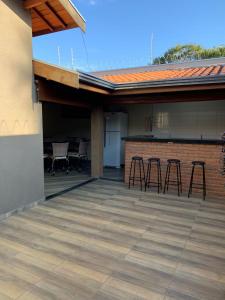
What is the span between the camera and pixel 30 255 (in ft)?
9.24

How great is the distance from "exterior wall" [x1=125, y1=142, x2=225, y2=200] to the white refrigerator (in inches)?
89.2

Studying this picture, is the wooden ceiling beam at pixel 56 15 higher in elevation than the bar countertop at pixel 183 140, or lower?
higher

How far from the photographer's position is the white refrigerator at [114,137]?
27.2ft

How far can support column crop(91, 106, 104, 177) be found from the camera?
661 cm

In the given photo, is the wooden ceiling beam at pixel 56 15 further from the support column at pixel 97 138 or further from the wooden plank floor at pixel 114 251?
→ the wooden plank floor at pixel 114 251

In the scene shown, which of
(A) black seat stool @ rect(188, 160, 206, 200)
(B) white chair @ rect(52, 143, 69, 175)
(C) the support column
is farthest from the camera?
(B) white chair @ rect(52, 143, 69, 175)

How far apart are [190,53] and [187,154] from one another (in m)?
13.6

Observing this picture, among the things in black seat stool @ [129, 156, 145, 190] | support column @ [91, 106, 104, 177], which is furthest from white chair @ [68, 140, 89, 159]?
black seat stool @ [129, 156, 145, 190]

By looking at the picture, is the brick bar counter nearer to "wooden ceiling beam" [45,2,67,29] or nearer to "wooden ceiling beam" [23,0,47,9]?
"wooden ceiling beam" [45,2,67,29]

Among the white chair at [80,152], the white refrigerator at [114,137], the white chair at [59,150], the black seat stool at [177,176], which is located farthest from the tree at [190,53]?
the black seat stool at [177,176]

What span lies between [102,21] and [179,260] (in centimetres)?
1356

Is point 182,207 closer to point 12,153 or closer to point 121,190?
point 121,190

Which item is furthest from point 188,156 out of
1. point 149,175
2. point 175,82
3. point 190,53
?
point 190,53

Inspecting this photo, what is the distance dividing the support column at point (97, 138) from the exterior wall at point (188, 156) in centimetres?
99
